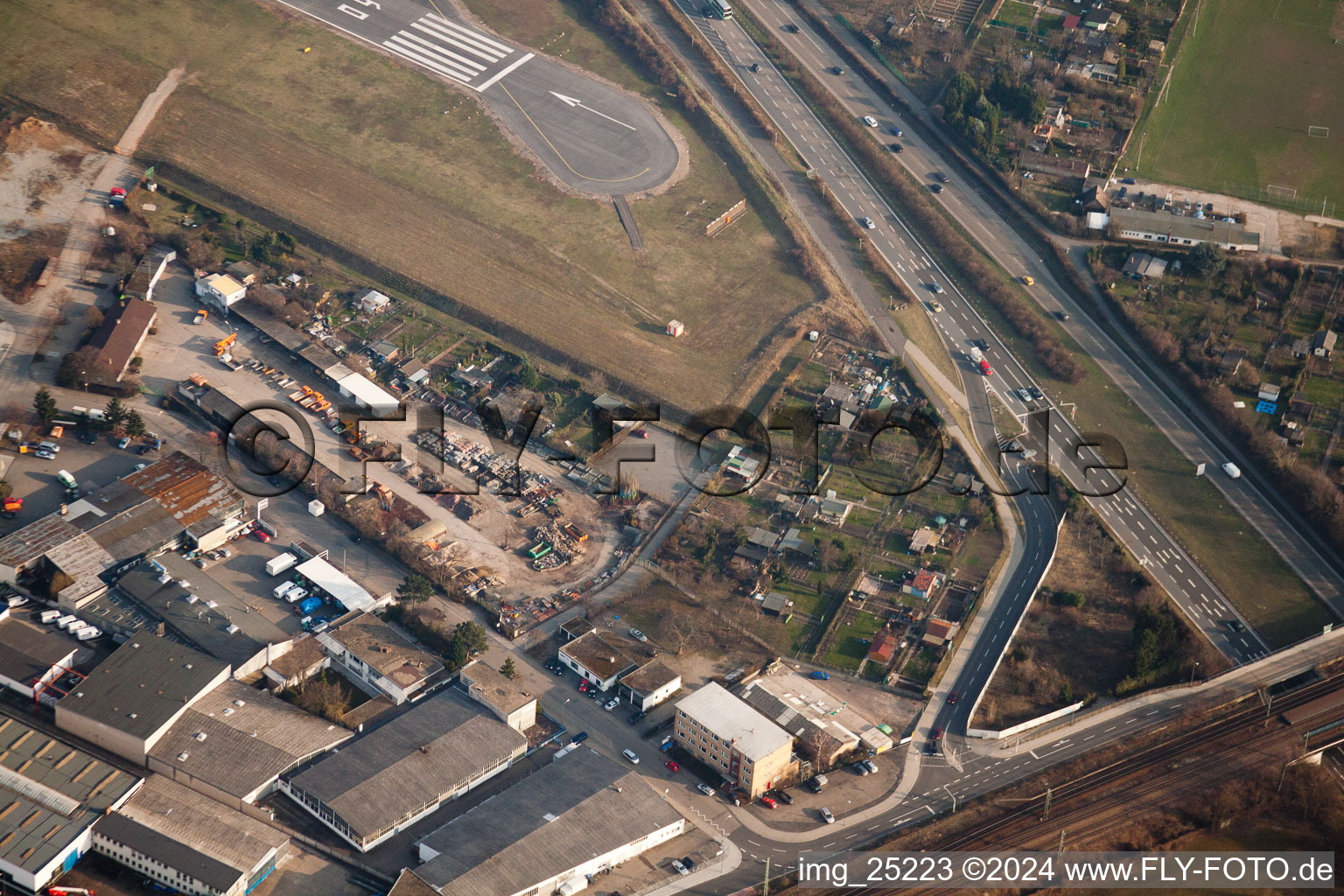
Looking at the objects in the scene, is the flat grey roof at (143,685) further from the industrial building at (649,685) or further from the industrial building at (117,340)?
the industrial building at (117,340)

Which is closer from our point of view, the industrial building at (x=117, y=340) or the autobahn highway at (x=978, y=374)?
the autobahn highway at (x=978, y=374)

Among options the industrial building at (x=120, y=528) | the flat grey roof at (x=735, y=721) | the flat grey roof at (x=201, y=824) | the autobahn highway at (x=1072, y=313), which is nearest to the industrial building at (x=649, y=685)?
the flat grey roof at (x=735, y=721)

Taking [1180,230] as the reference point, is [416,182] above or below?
below

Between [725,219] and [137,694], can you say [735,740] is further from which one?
[725,219]

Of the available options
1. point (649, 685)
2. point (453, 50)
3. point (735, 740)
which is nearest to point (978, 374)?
point (649, 685)

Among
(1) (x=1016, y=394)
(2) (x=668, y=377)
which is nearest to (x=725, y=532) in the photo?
(2) (x=668, y=377)

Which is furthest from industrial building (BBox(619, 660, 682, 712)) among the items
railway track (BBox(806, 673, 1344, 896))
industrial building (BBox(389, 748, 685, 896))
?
railway track (BBox(806, 673, 1344, 896))
